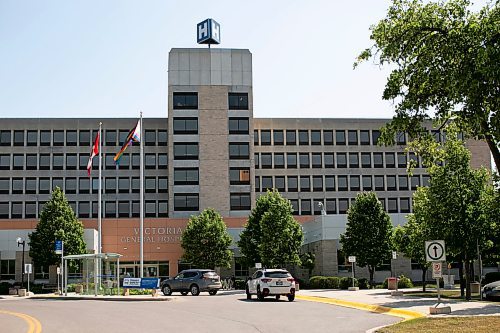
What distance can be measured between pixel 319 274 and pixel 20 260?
92.2 ft

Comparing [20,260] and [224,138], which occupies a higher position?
[224,138]

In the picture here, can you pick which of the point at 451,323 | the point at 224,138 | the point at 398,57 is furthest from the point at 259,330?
the point at 224,138

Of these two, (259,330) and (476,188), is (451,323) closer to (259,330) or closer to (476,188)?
(259,330)

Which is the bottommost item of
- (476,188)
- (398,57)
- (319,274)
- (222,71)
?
(319,274)

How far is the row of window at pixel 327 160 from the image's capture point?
82250mm

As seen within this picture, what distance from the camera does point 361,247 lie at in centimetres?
5225

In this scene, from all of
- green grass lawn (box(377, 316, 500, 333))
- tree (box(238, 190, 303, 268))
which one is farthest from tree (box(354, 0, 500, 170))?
tree (box(238, 190, 303, 268))

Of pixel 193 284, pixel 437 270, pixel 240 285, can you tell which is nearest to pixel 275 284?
pixel 437 270

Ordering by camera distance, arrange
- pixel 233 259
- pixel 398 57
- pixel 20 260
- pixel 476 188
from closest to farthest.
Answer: pixel 398 57
pixel 476 188
pixel 20 260
pixel 233 259

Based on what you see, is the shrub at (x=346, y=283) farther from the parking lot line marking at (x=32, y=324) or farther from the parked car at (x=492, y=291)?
the parking lot line marking at (x=32, y=324)

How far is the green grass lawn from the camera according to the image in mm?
16219

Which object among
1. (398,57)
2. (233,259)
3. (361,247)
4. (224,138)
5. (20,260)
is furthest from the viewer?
(224,138)

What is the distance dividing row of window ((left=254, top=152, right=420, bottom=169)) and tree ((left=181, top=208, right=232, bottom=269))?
19692 millimetres

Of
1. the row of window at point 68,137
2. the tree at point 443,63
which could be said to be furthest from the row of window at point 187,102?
the tree at point 443,63
